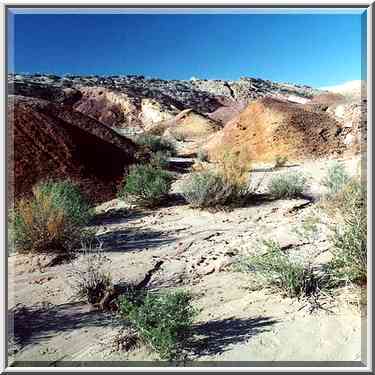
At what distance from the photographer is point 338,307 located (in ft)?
10.5

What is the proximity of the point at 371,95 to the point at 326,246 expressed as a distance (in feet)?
5.06

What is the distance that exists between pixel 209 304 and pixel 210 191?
2.65 m

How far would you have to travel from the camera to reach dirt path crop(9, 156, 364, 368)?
2.91m

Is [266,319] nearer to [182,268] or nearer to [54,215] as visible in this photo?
[182,268]

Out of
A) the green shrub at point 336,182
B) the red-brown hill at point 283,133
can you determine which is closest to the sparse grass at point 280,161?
the red-brown hill at point 283,133

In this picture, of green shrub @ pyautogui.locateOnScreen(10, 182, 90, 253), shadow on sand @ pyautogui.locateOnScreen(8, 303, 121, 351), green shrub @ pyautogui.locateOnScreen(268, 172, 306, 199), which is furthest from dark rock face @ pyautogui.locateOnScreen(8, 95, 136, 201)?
shadow on sand @ pyautogui.locateOnScreen(8, 303, 121, 351)

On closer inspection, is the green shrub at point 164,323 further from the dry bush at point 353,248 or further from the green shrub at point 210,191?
the green shrub at point 210,191

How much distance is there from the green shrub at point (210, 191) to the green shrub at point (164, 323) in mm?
3030

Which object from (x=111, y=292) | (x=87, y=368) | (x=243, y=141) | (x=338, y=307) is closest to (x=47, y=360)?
(x=87, y=368)

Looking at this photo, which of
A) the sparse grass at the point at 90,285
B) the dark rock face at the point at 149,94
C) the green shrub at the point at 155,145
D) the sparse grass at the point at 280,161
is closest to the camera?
the sparse grass at the point at 90,285

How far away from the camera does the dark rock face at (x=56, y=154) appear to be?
712 cm

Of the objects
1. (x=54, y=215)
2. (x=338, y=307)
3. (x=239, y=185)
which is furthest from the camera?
(x=239, y=185)

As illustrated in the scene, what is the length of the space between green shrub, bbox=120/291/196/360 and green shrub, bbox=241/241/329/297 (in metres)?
0.72

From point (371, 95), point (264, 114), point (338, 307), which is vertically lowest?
point (338, 307)
